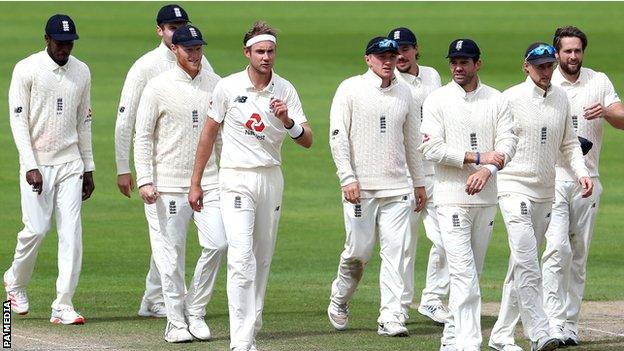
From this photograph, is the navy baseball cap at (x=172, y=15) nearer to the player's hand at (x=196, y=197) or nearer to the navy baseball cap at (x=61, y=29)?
the navy baseball cap at (x=61, y=29)

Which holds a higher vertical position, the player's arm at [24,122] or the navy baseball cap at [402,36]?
the navy baseball cap at [402,36]

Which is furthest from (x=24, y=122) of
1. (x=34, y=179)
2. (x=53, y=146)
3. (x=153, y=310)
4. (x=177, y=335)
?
(x=177, y=335)

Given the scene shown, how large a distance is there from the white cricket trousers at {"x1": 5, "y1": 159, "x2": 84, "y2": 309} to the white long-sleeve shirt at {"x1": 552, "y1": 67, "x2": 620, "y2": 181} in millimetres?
4162

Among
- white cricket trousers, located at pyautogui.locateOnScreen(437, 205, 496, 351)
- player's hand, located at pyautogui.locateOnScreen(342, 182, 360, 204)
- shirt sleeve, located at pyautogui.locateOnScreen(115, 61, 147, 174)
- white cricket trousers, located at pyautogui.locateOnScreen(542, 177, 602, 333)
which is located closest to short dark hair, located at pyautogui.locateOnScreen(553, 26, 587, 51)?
white cricket trousers, located at pyautogui.locateOnScreen(542, 177, 602, 333)

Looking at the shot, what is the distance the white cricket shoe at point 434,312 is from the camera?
45.0 ft

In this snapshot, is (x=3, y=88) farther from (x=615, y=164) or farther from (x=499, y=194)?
(x=499, y=194)

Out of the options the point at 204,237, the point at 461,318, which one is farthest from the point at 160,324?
the point at 461,318

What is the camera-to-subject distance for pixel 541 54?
1220 cm

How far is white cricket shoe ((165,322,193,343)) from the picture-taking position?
40.5 feet

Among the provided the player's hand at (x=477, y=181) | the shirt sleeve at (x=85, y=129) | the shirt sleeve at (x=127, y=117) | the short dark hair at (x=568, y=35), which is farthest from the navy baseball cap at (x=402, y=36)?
the shirt sleeve at (x=85, y=129)

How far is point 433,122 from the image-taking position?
471 inches

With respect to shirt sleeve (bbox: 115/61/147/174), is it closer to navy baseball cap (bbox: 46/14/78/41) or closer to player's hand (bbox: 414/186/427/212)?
navy baseball cap (bbox: 46/14/78/41)

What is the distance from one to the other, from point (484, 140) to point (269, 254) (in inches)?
73.2

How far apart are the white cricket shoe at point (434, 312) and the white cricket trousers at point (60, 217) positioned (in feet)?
10.1
